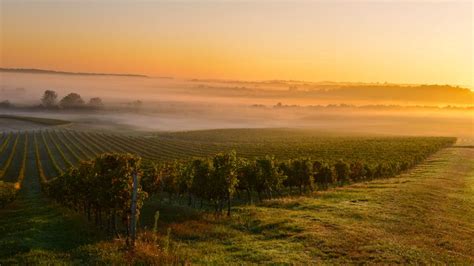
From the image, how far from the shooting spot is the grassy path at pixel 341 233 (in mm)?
34656

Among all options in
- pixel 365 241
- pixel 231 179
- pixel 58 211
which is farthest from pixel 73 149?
pixel 365 241

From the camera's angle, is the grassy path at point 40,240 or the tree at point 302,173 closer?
the grassy path at point 40,240

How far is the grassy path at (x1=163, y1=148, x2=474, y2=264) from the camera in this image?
34.7m

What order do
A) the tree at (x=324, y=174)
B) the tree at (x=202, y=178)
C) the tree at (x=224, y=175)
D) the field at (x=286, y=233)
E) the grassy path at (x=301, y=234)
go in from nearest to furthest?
1. the field at (x=286, y=233)
2. the grassy path at (x=301, y=234)
3. the tree at (x=224, y=175)
4. the tree at (x=202, y=178)
5. the tree at (x=324, y=174)

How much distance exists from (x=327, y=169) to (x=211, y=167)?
4490 cm

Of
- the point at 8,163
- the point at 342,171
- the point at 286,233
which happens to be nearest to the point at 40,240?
the point at 286,233

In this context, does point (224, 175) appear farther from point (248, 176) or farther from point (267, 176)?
point (248, 176)

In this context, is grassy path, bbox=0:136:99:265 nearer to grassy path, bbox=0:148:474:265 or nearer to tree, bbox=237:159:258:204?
grassy path, bbox=0:148:474:265

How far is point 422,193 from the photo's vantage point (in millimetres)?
71500

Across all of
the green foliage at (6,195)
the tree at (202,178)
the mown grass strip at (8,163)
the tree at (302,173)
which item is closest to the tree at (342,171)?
the tree at (302,173)

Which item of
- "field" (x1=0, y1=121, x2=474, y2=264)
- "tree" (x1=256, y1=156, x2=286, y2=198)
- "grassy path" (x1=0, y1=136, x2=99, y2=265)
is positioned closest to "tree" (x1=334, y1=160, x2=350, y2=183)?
"field" (x1=0, y1=121, x2=474, y2=264)

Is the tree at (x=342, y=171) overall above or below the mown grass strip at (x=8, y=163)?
Result: above

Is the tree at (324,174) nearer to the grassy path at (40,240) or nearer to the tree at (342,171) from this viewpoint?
the tree at (342,171)

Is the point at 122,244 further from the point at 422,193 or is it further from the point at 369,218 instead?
the point at 422,193
